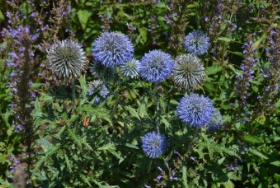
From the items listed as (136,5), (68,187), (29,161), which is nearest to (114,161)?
(68,187)

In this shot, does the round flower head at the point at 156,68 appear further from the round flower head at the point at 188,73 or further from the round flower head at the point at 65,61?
the round flower head at the point at 65,61

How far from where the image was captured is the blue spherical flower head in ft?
9.45

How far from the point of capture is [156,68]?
2.88 m

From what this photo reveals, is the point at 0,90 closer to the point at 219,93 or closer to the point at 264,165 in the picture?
the point at 219,93

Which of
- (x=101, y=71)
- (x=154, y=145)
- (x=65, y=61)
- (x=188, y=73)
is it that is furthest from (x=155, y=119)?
(x=65, y=61)

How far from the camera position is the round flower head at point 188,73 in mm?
3000

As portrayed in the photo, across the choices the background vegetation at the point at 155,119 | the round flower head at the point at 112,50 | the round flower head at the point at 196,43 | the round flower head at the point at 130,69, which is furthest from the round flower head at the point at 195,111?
the round flower head at the point at 196,43

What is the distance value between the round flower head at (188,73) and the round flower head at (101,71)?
25.6 inches

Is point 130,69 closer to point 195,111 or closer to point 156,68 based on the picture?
point 156,68

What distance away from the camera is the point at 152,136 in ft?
9.57

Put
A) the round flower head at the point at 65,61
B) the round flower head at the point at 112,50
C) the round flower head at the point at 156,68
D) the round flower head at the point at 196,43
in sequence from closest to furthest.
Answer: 1. the round flower head at the point at 65,61
2. the round flower head at the point at 112,50
3. the round flower head at the point at 156,68
4. the round flower head at the point at 196,43

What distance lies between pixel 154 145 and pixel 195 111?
1.71 feet

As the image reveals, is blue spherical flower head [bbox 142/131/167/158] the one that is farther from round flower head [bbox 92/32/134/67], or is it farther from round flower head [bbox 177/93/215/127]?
round flower head [bbox 92/32/134/67]

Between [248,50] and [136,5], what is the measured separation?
223 centimetres
